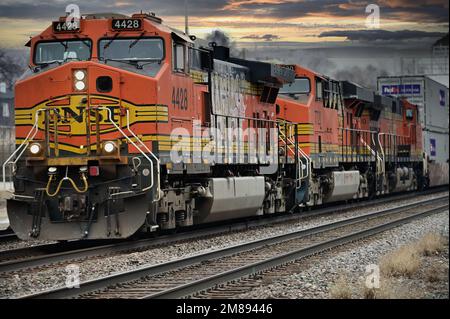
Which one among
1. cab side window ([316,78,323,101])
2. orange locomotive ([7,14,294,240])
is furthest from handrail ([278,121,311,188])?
orange locomotive ([7,14,294,240])

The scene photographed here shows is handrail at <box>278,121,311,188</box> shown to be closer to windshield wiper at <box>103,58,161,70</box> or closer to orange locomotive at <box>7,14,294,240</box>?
orange locomotive at <box>7,14,294,240</box>

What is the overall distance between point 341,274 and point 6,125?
2531 cm

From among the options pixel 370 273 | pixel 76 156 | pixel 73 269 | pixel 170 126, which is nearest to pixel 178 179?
pixel 170 126

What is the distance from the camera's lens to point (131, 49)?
1329cm

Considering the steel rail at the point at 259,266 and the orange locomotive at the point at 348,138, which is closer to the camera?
the steel rail at the point at 259,266

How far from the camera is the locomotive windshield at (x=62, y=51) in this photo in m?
13.2

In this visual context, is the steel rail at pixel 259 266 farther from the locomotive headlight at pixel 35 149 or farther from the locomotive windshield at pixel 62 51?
the locomotive windshield at pixel 62 51

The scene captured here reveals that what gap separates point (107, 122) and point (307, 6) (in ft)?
11.8

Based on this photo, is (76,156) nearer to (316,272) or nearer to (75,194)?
(75,194)

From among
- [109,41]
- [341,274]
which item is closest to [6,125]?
[109,41]

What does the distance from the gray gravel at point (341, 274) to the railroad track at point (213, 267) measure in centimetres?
40

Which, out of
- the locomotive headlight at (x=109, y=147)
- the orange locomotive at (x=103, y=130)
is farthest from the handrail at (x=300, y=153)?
the locomotive headlight at (x=109, y=147)

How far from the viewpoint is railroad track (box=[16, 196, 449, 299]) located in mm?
9055

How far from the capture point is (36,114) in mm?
12930
